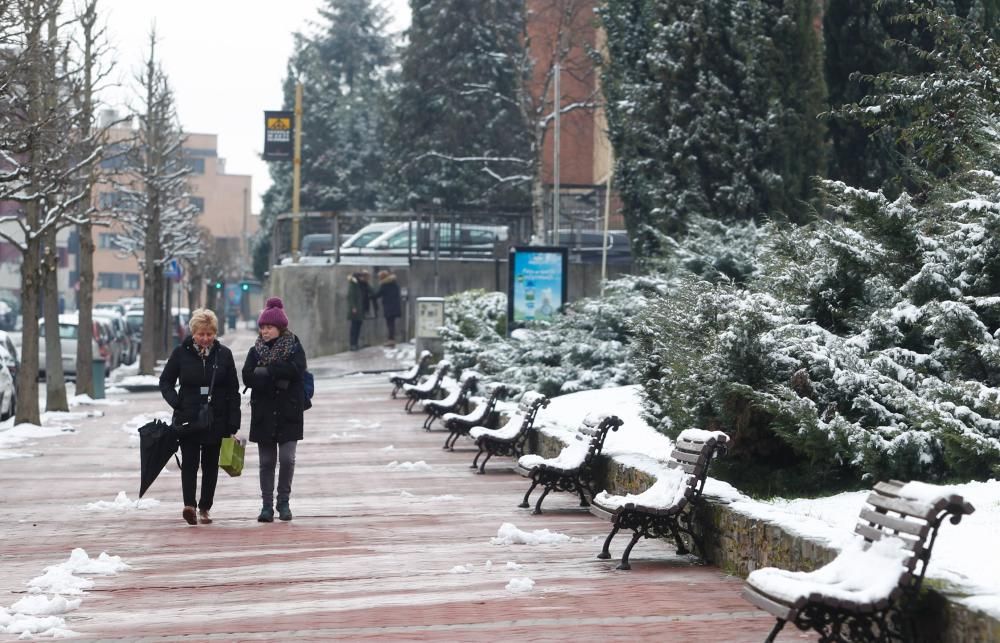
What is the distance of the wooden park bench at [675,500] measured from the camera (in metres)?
9.97

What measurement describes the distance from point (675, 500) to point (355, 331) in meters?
30.2

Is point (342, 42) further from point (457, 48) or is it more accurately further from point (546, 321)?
point (546, 321)

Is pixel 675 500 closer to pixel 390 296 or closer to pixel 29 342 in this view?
pixel 29 342

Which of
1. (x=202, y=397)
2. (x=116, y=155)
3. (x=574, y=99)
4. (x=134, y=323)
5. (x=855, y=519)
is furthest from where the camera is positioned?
(x=134, y=323)

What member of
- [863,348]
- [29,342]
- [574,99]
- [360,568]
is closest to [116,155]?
[29,342]

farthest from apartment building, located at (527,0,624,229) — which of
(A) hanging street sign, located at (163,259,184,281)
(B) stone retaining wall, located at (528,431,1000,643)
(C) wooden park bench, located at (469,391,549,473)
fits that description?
(B) stone retaining wall, located at (528,431,1000,643)

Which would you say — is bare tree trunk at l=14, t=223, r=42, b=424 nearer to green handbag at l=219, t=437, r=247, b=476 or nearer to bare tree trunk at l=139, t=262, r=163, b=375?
green handbag at l=219, t=437, r=247, b=476

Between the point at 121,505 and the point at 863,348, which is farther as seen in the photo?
the point at 121,505

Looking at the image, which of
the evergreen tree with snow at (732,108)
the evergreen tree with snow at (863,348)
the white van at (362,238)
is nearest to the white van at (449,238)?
the white van at (362,238)

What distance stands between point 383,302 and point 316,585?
29.5m

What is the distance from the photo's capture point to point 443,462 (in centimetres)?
1814

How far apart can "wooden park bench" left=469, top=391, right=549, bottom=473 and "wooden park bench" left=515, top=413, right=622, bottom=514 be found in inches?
106

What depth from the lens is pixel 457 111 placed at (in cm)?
5544

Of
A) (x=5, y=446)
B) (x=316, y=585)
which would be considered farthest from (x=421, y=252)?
(x=316, y=585)
